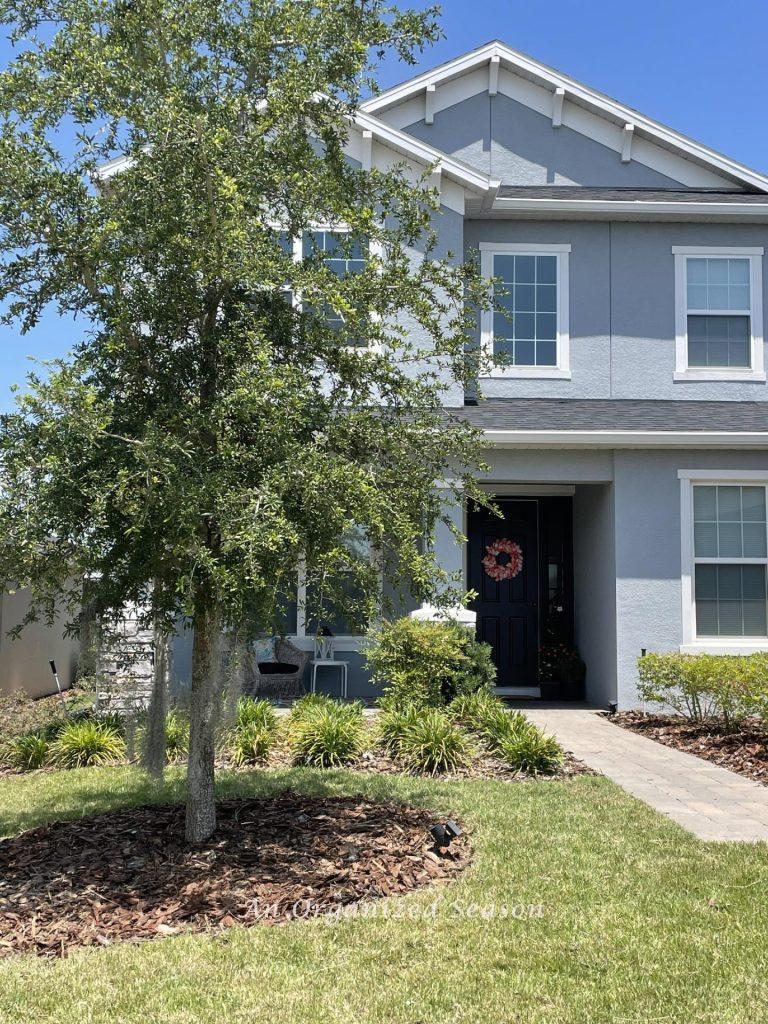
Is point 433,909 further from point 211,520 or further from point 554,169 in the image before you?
point 554,169

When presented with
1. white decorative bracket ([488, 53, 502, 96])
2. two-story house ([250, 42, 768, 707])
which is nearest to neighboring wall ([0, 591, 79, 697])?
two-story house ([250, 42, 768, 707])

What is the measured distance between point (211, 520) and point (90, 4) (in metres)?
3.18

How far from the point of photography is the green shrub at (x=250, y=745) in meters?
8.68

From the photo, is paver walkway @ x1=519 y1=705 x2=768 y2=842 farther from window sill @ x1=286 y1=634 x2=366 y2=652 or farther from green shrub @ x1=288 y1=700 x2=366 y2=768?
window sill @ x1=286 y1=634 x2=366 y2=652

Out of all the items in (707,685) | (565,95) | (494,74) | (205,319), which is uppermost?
(494,74)

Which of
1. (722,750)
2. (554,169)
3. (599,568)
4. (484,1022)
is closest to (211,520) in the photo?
(484,1022)

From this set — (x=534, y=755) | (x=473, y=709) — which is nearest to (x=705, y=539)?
(x=473, y=709)

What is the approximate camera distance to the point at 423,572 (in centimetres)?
588

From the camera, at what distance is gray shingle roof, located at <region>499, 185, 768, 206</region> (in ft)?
43.6

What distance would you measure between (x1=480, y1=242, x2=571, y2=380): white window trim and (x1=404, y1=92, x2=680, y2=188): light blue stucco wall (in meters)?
→ 1.84

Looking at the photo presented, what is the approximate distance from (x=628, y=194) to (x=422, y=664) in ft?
25.8

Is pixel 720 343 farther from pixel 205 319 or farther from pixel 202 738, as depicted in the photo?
pixel 202 738

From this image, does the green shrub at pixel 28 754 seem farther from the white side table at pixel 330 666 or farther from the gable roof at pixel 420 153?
the gable roof at pixel 420 153

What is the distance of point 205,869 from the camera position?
561cm
